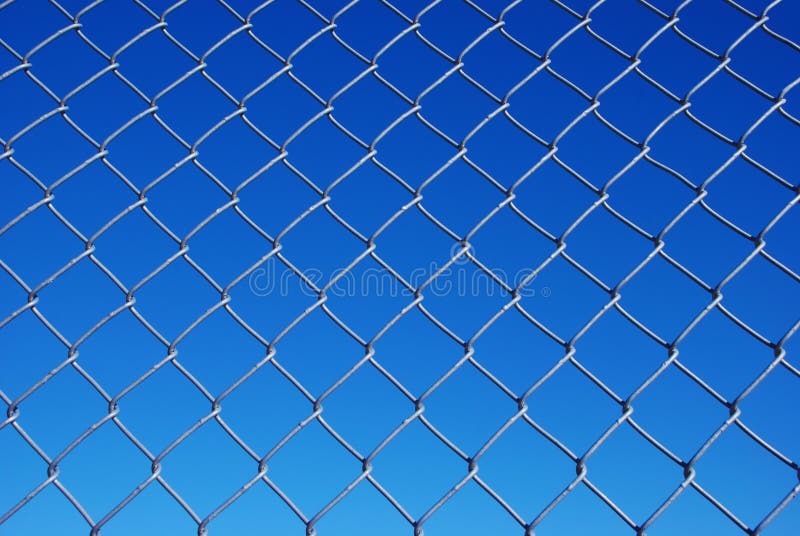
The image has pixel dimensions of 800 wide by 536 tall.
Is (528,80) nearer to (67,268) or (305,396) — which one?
(305,396)

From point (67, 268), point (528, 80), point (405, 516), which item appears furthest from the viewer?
point (528, 80)

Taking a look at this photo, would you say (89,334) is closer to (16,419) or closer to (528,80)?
(16,419)

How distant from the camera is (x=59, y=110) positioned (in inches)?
77.2

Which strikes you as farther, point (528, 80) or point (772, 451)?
point (528, 80)

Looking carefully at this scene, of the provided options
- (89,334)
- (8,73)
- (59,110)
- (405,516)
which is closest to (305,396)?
(405,516)

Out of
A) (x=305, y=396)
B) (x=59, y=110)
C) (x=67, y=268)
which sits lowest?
(x=305, y=396)

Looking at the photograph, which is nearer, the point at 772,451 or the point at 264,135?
the point at 772,451

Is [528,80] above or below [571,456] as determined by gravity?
above

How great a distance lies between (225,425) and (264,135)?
2.54ft

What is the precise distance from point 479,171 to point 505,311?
409mm

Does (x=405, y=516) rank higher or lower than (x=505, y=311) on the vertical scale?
lower

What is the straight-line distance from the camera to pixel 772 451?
169 centimetres

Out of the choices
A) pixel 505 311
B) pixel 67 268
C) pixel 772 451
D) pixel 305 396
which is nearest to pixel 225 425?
pixel 305 396

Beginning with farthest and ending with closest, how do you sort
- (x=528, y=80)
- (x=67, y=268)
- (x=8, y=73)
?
(x=528, y=80)
(x=8, y=73)
(x=67, y=268)
